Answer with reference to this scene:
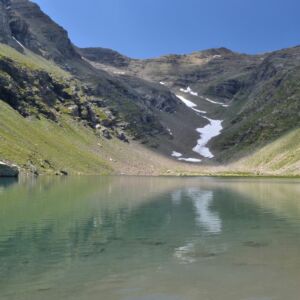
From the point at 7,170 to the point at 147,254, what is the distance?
317 ft

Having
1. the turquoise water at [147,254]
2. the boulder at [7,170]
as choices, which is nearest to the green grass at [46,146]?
the boulder at [7,170]

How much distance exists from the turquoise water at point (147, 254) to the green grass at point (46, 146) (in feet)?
297

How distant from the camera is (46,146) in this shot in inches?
6309

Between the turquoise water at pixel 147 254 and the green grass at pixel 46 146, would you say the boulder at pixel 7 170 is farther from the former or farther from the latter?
the turquoise water at pixel 147 254

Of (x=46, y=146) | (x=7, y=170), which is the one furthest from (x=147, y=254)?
(x=46, y=146)

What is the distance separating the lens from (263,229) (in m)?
39.4

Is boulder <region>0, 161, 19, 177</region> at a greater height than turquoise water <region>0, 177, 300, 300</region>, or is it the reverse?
boulder <region>0, 161, 19, 177</region>

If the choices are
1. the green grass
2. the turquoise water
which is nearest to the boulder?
the green grass

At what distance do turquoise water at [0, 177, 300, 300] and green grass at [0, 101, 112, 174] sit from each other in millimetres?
90561

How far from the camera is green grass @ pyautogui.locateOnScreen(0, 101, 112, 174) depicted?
140375 mm

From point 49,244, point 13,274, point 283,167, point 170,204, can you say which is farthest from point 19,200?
point 283,167

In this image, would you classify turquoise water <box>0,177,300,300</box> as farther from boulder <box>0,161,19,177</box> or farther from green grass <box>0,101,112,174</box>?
green grass <box>0,101,112,174</box>

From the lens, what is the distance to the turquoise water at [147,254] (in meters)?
19.9

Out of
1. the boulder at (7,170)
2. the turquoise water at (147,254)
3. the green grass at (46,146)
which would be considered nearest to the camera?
the turquoise water at (147,254)
